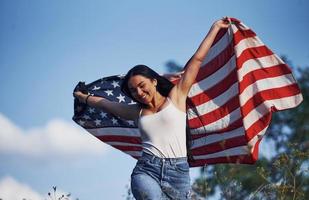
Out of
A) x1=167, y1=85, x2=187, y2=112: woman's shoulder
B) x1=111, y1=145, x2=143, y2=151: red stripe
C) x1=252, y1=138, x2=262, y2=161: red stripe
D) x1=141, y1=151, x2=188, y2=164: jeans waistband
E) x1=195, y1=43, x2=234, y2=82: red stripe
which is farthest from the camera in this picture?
x1=111, y1=145, x2=143, y2=151: red stripe

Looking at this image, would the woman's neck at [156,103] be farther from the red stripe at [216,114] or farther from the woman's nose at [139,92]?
the red stripe at [216,114]

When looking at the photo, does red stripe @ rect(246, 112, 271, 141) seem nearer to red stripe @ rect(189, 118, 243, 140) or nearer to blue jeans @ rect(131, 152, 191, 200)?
red stripe @ rect(189, 118, 243, 140)

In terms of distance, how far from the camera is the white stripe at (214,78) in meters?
7.22

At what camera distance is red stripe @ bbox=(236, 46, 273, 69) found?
23.3ft

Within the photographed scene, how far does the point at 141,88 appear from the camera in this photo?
17.5 feet

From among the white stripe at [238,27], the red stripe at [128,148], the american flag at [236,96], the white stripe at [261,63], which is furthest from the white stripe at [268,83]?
the red stripe at [128,148]

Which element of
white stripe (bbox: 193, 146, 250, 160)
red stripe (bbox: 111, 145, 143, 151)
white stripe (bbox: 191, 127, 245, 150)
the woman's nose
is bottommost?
white stripe (bbox: 193, 146, 250, 160)

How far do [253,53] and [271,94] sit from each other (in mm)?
519

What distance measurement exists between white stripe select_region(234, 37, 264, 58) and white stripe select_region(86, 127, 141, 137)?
1.63m

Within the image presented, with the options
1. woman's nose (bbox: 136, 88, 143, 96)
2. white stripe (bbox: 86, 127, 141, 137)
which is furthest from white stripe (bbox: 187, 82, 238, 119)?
woman's nose (bbox: 136, 88, 143, 96)

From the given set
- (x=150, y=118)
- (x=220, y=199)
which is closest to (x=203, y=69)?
(x=150, y=118)

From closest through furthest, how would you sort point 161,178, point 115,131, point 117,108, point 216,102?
point 161,178 → point 117,108 → point 216,102 → point 115,131

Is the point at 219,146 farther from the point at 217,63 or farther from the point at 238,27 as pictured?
the point at 238,27

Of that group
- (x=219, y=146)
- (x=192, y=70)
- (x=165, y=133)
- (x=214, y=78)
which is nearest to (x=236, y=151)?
(x=219, y=146)
